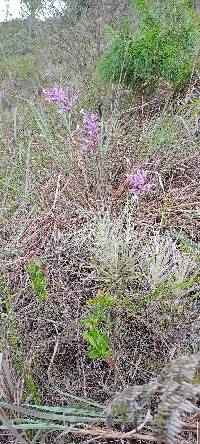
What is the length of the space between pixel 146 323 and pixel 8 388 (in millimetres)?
397

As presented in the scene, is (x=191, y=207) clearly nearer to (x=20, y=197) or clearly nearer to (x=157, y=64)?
(x=20, y=197)

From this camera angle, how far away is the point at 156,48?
110 inches

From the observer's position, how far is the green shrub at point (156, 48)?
2818 millimetres

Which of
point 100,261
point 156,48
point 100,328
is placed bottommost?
point 100,328

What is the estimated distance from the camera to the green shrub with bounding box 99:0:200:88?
111 inches

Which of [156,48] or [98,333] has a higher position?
[156,48]

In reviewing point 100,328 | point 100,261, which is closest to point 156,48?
point 100,261

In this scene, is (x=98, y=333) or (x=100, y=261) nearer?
(x=98, y=333)

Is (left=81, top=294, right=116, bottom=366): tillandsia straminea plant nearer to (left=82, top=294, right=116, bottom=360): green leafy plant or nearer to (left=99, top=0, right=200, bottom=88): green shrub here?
(left=82, top=294, right=116, bottom=360): green leafy plant

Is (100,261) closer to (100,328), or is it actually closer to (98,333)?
(100,328)

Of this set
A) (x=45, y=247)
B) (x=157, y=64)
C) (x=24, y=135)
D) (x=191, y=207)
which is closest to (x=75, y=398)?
(x=45, y=247)

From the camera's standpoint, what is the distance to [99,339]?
44.7 inches

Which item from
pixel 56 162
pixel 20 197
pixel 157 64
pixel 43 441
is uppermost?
pixel 157 64

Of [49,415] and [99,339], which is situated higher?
[99,339]
